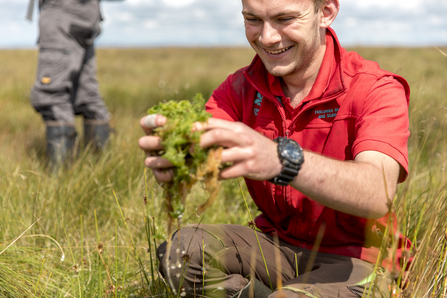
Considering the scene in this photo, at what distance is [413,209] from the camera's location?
97.7 inches

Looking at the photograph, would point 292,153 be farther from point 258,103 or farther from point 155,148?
point 258,103

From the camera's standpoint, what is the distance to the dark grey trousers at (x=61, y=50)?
12.7 feet

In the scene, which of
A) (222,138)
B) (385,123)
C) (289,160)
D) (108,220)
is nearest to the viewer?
(222,138)

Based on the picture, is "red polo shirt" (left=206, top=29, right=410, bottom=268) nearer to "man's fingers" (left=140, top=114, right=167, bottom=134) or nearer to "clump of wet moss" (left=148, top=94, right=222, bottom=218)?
"clump of wet moss" (left=148, top=94, right=222, bottom=218)

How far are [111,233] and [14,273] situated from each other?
91 centimetres

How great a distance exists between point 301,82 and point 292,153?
3.18ft

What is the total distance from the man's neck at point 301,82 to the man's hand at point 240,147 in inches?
37.9

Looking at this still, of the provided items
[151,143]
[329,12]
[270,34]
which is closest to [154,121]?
[151,143]

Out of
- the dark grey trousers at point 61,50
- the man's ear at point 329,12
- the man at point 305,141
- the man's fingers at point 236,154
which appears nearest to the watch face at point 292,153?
the man's fingers at point 236,154

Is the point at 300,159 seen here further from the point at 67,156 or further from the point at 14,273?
the point at 67,156

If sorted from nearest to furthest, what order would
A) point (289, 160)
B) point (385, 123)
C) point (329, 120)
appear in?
point (289, 160), point (385, 123), point (329, 120)

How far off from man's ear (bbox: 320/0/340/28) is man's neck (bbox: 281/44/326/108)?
0.42 feet

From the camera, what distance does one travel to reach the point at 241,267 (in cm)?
210

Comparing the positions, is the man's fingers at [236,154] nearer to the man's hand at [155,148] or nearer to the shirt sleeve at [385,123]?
the man's hand at [155,148]
